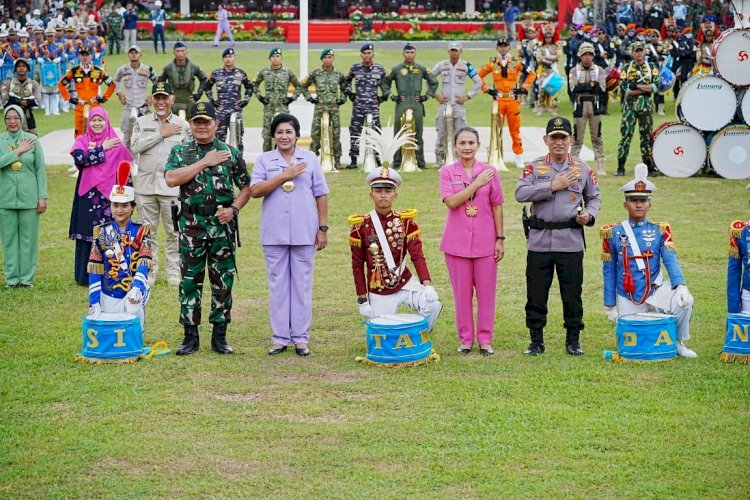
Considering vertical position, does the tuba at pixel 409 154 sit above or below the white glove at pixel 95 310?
above

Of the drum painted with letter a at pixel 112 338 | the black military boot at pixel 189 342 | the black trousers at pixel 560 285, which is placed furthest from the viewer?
the black military boot at pixel 189 342

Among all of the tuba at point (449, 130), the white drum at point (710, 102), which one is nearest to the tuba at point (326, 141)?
the tuba at point (449, 130)

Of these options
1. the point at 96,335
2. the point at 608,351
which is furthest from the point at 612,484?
the point at 96,335

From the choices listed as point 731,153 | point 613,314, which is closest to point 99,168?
point 613,314

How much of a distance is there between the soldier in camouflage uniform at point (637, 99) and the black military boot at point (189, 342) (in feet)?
40.6

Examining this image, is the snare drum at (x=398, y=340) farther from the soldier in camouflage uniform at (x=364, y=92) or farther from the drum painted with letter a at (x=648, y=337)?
the soldier in camouflage uniform at (x=364, y=92)

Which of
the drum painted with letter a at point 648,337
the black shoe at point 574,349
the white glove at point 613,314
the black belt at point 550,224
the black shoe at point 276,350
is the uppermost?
the black belt at point 550,224

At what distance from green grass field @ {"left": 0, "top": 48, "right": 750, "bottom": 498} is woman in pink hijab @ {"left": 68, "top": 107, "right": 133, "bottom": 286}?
1.19 metres

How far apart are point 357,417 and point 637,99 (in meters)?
14.1

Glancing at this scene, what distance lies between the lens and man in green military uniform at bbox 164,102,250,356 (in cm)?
1052

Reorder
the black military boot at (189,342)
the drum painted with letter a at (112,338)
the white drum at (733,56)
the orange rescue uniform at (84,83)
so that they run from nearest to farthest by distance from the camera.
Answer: the drum painted with letter a at (112,338)
the black military boot at (189,342)
the white drum at (733,56)
the orange rescue uniform at (84,83)

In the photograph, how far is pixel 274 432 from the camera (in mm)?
8727

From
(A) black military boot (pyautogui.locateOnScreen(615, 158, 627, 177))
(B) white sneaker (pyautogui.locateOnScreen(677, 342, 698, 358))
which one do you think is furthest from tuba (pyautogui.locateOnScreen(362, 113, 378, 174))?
(B) white sneaker (pyautogui.locateOnScreen(677, 342, 698, 358))

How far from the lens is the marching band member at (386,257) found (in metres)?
10.6
